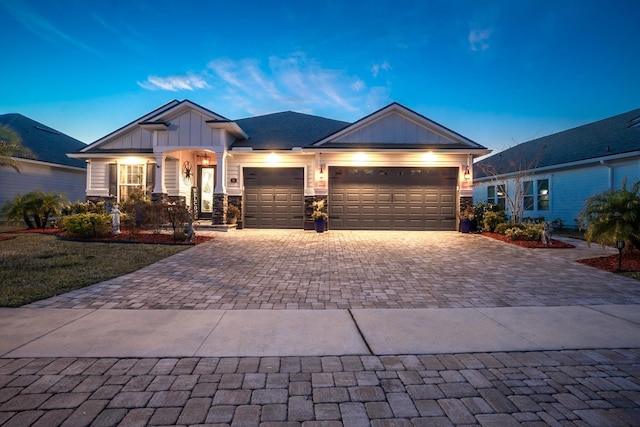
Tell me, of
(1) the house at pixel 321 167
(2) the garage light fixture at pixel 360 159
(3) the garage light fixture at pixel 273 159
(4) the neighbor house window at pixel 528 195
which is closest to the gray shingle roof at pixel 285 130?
(1) the house at pixel 321 167

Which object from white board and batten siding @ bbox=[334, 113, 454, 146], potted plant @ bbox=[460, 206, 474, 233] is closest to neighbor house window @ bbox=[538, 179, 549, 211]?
potted plant @ bbox=[460, 206, 474, 233]

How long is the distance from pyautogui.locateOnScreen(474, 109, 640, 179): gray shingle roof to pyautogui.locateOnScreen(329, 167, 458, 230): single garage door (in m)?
3.62

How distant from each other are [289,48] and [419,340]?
1539 centimetres

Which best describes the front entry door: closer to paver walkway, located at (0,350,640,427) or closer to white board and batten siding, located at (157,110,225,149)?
white board and batten siding, located at (157,110,225,149)

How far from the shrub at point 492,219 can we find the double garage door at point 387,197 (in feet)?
4.40

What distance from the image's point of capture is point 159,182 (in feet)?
47.2

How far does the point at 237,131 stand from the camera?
1486 centimetres

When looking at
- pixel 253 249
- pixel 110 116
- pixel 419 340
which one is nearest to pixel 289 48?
pixel 253 249

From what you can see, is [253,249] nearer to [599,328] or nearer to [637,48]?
[599,328]

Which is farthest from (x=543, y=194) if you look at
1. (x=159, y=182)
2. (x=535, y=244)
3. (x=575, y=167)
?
(x=159, y=182)

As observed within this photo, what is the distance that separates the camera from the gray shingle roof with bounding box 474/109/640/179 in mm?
13591

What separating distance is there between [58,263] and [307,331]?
6.64 metres

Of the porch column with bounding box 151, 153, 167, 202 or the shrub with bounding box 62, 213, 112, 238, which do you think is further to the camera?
the porch column with bounding box 151, 153, 167, 202

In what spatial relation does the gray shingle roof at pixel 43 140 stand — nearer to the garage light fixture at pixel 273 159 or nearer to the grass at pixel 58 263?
the grass at pixel 58 263
